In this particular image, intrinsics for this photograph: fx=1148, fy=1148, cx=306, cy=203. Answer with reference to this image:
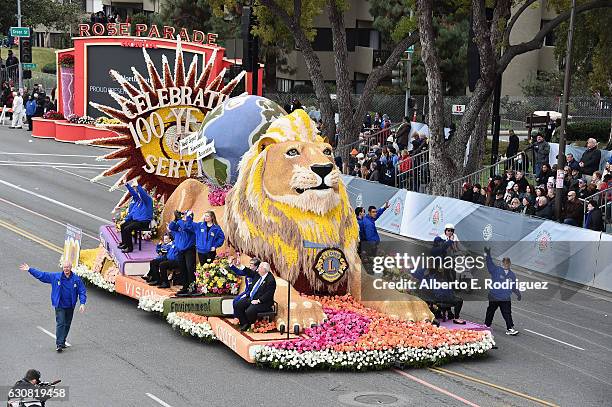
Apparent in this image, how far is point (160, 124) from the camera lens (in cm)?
2542

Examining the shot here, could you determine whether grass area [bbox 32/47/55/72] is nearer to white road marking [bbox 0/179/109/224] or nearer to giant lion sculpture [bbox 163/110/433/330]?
white road marking [bbox 0/179/109/224]

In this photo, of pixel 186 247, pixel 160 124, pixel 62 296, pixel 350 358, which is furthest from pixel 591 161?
pixel 62 296

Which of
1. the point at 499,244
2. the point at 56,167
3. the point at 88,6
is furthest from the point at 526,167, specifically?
the point at 88,6

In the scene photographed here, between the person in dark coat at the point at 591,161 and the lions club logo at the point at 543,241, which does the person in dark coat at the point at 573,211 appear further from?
the person in dark coat at the point at 591,161

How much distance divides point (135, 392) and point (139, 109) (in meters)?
9.43

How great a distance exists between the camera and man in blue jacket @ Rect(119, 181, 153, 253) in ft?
78.6

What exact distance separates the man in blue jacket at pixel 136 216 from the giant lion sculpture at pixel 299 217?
3.71m

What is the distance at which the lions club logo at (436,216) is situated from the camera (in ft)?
99.1

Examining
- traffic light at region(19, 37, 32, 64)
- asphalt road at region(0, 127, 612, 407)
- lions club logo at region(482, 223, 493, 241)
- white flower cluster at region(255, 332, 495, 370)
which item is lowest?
asphalt road at region(0, 127, 612, 407)

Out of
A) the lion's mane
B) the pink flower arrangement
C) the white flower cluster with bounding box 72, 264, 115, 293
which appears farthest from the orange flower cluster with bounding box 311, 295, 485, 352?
the white flower cluster with bounding box 72, 264, 115, 293

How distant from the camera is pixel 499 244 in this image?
27922mm

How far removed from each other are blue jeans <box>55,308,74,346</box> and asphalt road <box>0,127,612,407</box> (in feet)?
0.81

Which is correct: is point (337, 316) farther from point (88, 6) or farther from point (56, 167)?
point (88, 6)

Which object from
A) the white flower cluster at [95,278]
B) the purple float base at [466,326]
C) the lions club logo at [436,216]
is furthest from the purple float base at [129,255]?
the lions club logo at [436,216]
